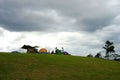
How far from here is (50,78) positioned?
29141 millimetres

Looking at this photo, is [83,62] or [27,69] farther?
[83,62]

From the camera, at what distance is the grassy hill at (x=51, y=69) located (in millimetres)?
29781

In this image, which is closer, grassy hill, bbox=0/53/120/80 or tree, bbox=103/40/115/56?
grassy hill, bbox=0/53/120/80

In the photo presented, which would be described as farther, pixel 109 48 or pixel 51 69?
pixel 109 48

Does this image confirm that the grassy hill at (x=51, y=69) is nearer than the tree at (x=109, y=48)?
Yes

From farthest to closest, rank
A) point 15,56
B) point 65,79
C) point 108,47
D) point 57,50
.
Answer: point 108,47 < point 57,50 < point 15,56 < point 65,79

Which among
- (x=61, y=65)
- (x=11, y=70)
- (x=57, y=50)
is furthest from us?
(x=57, y=50)

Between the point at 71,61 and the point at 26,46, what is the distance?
23.5 m

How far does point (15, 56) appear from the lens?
38.5 metres

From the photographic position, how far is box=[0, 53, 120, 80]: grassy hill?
29.8 m

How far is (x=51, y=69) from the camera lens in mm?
33125

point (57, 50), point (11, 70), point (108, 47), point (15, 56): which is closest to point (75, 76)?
point (11, 70)

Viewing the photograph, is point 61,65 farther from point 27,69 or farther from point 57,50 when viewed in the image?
point 57,50

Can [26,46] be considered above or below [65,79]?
above
